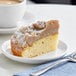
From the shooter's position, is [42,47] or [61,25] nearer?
[42,47]

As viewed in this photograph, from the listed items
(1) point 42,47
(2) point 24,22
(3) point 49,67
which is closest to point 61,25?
(2) point 24,22

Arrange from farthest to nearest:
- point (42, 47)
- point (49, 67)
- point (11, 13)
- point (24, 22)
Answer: point (24, 22), point (11, 13), point (42, 47), point (49, 67)

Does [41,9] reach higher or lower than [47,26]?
lower

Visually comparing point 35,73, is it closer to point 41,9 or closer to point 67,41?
point 67,41

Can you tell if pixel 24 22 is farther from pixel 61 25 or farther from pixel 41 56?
pixel 41 56

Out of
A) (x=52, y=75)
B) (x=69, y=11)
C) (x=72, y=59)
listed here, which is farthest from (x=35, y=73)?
(x=69, y=11)

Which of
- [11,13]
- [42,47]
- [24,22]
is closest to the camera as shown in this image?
[42,47]

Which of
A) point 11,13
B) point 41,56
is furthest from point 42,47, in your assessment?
point 11,13

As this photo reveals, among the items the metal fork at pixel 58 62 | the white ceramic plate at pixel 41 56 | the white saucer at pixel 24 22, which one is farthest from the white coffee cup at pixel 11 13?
the metal fork at pixel 58 62
